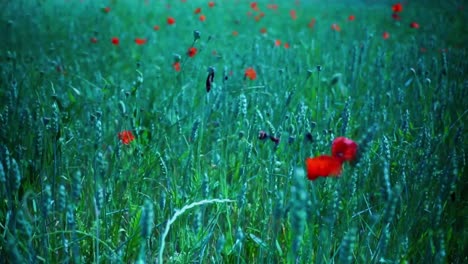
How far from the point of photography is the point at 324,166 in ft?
3.76

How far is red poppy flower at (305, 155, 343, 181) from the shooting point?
113cm

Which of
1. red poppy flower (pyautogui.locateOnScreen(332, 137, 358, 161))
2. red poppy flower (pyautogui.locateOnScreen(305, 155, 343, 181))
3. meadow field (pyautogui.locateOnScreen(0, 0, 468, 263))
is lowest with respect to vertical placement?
meadow field (pyautogui.locateOnScreen(0, 0, 468, 263))

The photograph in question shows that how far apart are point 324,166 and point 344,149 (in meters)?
0.07

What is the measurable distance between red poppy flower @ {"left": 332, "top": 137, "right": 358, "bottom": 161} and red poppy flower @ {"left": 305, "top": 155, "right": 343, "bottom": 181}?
0.01 metres

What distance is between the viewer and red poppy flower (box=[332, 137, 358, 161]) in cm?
109

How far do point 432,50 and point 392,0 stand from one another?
1166 centimetres

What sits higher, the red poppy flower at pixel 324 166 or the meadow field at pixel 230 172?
the red poppy flower at pixel 324 166

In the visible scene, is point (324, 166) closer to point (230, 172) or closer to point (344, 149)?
point (344, 149)

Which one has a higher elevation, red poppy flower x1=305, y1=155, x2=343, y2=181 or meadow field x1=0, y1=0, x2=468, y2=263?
red poppy flower x1=305, y1=155, x2=343, y2=181

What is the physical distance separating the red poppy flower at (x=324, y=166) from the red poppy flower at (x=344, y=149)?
0.5 inches

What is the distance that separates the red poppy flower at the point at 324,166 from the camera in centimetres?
113

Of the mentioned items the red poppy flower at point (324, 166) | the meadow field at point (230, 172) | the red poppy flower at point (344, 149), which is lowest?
the meadow field at point (230, 172)

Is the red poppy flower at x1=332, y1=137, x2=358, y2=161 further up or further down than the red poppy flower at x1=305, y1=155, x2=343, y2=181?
further up

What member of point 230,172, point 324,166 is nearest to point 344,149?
point 324,166
